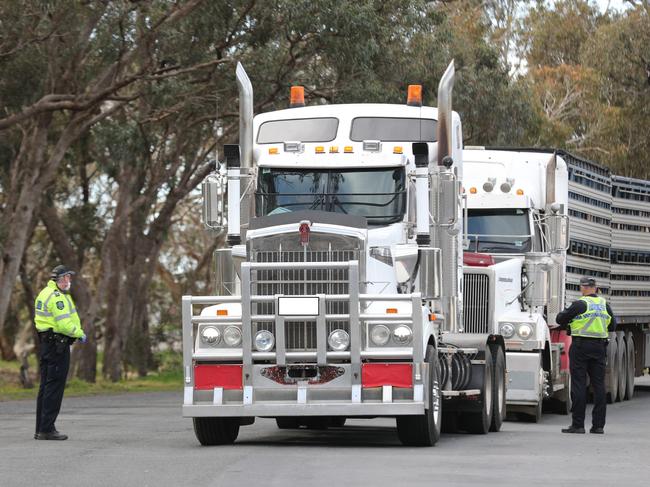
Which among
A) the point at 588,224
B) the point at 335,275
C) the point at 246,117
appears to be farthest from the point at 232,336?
the point at 588,224

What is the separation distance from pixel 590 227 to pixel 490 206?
4.66 metres

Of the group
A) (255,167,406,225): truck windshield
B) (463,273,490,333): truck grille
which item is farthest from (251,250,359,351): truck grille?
(463,273,490,333): truck grille

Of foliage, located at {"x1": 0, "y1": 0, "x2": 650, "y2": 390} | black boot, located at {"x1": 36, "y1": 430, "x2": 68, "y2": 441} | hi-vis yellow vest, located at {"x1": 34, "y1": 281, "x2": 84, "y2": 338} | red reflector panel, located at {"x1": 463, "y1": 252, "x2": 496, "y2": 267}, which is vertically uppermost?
foliage, located at {"x1": 0, "y1": 0, "x2": 650, "y2": 390}

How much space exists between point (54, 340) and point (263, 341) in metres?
2.77

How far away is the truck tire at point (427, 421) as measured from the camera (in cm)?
1506

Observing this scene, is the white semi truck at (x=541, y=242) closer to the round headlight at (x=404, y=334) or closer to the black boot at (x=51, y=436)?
the round headlight at (x=404, y=334)

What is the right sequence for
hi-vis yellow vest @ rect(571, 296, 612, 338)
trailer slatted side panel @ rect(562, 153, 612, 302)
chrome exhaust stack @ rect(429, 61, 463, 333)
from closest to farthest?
1. chrome exhaust stack @ rect(429, 61, 463, 333)
2. hi-vis yellow vest @ rect(571, 296, 612, 338)
3. trailer slatted side panel @ rect(562, 153, 612, 302)

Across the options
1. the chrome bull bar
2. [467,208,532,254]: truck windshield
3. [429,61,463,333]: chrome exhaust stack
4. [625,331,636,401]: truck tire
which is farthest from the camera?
[625,331,636,401]: truck tire

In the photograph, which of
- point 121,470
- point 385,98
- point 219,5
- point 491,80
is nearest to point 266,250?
point 121,470

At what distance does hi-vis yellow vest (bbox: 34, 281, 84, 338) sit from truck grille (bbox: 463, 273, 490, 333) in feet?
17.5

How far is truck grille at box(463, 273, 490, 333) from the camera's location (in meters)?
19.2

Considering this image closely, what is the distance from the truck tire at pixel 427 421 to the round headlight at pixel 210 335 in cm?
199

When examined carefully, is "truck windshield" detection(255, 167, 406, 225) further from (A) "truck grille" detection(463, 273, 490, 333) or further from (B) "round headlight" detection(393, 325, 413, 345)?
(A) "truck grille" detection(463, 273, 490, 333)

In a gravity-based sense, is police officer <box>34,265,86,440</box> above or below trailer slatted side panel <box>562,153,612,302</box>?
below
